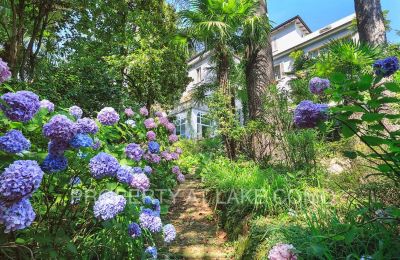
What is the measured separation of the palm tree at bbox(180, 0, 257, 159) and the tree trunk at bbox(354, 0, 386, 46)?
2.43m

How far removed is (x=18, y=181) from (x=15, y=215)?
0.14m

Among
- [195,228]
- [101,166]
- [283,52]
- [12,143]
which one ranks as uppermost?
[283,52]

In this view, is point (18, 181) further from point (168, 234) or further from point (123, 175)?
point (168, 234)

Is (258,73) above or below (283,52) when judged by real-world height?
below

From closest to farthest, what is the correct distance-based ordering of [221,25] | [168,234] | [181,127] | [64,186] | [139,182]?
1. [64,186]
2. [139,182]
3. [168,234]
4. [221,25]
5. [181,127]

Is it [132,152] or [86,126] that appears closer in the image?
[86,126]

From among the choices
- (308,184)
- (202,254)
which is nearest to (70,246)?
(202,254)

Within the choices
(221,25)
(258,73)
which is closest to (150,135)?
(221,25)

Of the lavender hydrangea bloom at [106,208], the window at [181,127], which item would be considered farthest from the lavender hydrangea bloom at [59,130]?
the window at [181,127]

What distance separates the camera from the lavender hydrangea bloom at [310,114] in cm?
162

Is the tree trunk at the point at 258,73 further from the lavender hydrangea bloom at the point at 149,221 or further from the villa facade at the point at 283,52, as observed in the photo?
the villa facade at the point at 283,52

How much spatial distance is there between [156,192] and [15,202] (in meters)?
3.65

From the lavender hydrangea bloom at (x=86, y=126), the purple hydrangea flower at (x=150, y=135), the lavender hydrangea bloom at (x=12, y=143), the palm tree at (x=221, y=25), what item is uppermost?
the palm tree at (x=221, y=25)

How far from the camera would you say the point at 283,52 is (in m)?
21.8
